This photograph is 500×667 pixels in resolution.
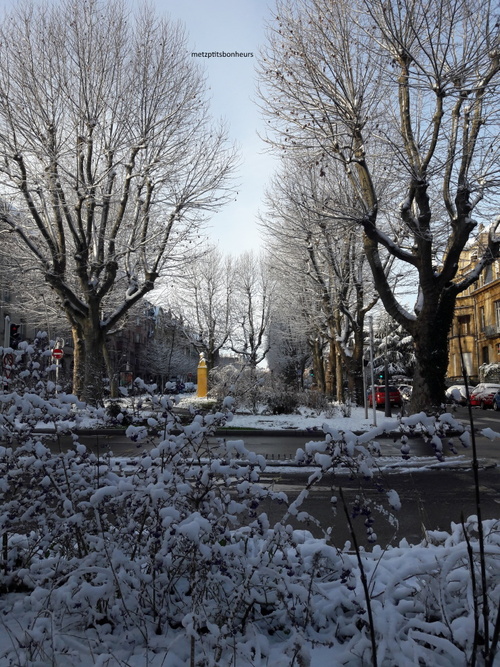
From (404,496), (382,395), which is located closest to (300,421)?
(404,496)

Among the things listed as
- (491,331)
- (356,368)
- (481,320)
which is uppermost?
(481,320)

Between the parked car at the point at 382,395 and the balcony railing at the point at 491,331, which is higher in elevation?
the balcony railing at the point at 491,331

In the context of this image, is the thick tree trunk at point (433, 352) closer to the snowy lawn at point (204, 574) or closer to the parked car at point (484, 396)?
the snowy lawn at point (204, 574)

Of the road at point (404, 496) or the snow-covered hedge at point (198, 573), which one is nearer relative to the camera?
the snow-covered hedge at point (198, 573)

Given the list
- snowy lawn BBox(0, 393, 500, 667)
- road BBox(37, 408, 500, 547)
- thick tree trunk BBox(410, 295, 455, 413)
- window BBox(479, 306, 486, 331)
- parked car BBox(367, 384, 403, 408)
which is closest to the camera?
snowy lawn BBox(0, 393, 500, 667)

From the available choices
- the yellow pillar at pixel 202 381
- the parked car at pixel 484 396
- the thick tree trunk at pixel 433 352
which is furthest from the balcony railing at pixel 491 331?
the thick tree trunk at pixel 433 352

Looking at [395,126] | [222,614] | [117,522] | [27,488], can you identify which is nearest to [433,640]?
[222,614]

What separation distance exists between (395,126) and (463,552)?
13.6m

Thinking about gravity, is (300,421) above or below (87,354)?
below

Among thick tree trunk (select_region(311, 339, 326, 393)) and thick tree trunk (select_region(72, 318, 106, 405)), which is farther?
thick tree trunk (select_region(311, 339, 326, 393))

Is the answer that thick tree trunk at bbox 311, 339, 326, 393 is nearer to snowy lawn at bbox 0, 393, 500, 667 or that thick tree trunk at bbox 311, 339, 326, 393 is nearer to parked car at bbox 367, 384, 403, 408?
parked car at bbox 367, 384, 403, 408

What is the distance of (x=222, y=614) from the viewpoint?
2455 millimetres

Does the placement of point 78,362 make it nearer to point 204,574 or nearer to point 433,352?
point 433,352

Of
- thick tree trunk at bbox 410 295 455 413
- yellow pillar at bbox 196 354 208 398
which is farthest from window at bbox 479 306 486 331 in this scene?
thick tree trunk at bbox 410 295 455 413
